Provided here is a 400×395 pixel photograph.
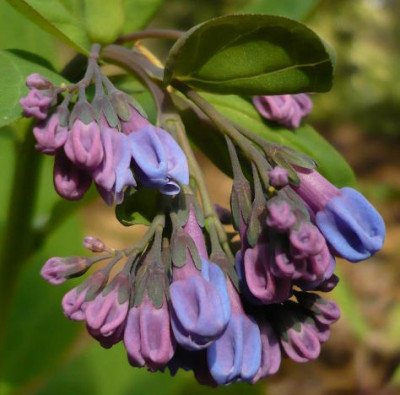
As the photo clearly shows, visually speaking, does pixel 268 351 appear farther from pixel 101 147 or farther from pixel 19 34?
pixel 19 34

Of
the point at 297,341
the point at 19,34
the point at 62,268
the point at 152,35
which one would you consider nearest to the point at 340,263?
the point at 19,34

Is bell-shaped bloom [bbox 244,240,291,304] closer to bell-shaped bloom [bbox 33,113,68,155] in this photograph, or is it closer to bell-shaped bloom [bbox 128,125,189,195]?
bell-shaped bloom [bbox 128,125,189,195]

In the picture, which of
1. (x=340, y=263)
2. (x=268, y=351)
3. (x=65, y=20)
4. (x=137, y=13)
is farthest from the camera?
(x=340, y=263)

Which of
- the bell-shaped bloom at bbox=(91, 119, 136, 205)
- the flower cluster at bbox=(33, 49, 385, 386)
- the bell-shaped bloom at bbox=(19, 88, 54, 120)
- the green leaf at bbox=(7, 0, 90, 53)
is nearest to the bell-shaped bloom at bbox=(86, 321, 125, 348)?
the flower cluster at bbox=(33, 49, 385, 386)

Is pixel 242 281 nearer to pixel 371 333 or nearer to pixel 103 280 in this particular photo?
pixel 103 280

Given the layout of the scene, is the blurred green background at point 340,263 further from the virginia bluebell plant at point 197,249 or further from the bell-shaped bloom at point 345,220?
the bell-shaped bloom at point 345,220
